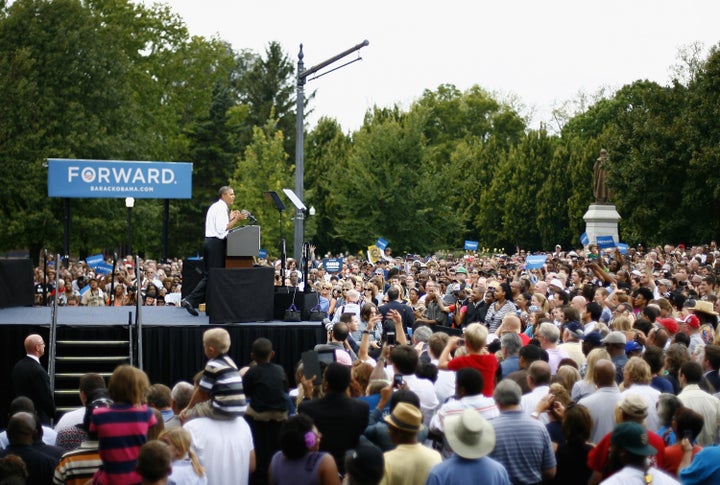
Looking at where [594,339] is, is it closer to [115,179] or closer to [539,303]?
[539,303]

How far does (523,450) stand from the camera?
6.89 metres

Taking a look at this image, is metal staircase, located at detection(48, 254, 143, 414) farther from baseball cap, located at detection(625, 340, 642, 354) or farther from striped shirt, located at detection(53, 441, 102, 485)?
striped shirt, located at detection(53, 441, 102, 485)

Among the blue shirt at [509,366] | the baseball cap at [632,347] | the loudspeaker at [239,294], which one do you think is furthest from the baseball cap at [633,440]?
the loudspeaker at [239,294]

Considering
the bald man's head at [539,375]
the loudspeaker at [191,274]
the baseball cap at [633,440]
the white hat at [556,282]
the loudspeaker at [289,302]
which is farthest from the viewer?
the loudspeaker at [191,274]

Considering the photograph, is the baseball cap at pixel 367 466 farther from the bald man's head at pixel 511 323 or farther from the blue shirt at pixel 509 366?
the bald man's head at pixel 511 323

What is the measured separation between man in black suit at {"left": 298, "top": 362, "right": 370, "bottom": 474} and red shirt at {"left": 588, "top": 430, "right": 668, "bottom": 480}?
65.9 inches

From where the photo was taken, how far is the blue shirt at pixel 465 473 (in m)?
6.04

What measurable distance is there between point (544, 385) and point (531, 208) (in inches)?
2399

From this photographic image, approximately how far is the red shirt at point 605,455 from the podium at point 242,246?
363 inches

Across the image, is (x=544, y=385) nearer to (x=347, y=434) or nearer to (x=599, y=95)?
(x=347, y=434)

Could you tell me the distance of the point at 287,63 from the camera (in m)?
81.8

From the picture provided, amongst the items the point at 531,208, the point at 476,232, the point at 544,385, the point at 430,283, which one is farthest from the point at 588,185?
the point at 544,385

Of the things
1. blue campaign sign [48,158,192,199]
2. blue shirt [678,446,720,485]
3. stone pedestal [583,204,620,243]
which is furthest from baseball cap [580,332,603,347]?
stone pedestal [583,204,620,243]

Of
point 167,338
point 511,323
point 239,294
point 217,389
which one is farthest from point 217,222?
point 217,389
